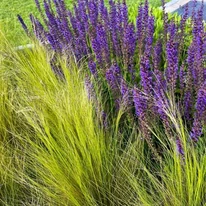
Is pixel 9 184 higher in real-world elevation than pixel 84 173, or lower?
lower

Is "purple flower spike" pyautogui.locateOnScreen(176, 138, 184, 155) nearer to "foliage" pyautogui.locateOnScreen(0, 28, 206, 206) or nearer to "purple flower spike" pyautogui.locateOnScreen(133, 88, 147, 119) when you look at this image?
"foliage" pyautogui.locateOnScreen(0, 28, 206, 206)

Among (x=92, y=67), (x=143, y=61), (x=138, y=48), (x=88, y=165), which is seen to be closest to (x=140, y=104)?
(x=143, y=61)

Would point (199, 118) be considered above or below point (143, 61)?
below

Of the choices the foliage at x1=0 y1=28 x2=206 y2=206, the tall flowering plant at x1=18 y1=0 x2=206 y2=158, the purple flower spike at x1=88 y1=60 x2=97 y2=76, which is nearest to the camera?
the foliage at x1=0 y1=28 x2=206 y2=206

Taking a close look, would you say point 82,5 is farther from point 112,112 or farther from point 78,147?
point 78,147

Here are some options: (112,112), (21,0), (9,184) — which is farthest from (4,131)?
(21,0)

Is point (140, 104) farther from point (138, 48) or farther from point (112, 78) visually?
point (138, 48)

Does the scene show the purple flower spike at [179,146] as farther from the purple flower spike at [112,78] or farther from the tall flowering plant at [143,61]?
the purple flower spike at [112,78]

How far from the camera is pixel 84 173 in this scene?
1628mm

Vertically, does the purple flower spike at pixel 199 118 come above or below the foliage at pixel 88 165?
above

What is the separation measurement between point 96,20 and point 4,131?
1.23 m

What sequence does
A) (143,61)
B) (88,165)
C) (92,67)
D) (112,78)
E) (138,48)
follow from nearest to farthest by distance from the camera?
(143,61) → (88,165) → (112,78) → (92,67) → (138,48)

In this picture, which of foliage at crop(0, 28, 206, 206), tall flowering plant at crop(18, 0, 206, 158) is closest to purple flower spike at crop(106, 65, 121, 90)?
tall flowering plant at crop(18, 0, 206, 158)

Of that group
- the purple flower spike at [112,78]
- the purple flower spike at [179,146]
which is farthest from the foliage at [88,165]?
the purple flower spike at [112,78]
